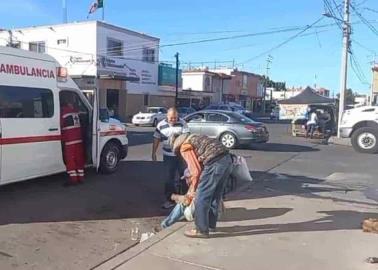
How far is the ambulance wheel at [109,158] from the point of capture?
1086 cm

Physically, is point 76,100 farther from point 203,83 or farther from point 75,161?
point 203,83


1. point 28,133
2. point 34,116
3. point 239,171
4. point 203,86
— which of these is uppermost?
point 203,86

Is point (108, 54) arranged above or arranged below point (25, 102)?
above

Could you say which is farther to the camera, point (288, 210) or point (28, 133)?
point (28, 133)

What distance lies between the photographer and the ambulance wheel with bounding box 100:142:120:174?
10859mm

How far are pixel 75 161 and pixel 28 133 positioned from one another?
1229 millimetres

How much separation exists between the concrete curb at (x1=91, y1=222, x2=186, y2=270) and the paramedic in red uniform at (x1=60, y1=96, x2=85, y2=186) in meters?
3.60

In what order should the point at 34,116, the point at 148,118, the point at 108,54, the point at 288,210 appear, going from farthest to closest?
the point at 108,54 < the point at 148,118 < the point at 34,116 < the point at 288,210

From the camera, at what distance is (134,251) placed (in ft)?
18.6

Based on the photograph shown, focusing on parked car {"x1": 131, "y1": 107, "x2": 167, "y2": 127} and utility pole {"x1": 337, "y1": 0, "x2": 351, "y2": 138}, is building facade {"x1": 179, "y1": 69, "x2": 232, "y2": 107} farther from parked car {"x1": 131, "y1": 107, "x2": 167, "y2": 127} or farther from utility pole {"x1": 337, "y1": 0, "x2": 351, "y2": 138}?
utility pole {"x1": 337, "y1": 0, "x2": 351, "y2": 138}

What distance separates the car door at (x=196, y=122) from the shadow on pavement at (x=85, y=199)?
8.13 metres

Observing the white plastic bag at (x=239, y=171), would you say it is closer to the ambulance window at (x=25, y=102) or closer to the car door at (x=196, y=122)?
the ambulance window at (x=25, y=102)

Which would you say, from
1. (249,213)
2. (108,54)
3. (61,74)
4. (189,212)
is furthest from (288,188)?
(108,54)

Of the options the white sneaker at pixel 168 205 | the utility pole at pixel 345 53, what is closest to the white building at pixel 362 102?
the utility pole at pixel 345 53
